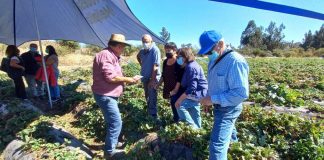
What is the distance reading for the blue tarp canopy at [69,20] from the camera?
8.01 meters

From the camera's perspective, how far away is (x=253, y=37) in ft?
226

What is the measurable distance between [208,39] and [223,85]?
0.54 m

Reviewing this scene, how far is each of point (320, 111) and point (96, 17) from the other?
5.79m

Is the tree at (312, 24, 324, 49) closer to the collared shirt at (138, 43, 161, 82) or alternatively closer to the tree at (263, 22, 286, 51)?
the tree at (263, 22, 286, 51)

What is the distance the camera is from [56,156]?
16.6ft

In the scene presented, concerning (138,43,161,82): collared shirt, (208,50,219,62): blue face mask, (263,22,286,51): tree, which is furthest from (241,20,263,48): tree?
(208,50,219,62): blue face mask

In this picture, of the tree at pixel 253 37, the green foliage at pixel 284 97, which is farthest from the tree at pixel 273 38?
the green foliage at pixel 284 97

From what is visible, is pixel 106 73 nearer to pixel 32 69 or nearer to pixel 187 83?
pixel 187 83

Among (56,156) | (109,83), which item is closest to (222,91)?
(109,83)

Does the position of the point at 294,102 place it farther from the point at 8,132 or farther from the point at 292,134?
the point at 8,132

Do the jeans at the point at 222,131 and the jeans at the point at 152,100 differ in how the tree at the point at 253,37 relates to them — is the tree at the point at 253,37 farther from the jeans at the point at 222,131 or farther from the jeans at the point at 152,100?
the jeans at the point at 222,131

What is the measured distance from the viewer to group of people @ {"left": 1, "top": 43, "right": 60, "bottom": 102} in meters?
8.51

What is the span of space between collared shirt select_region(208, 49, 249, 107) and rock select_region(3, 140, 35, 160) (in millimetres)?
3095

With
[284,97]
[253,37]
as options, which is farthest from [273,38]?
[284,97]
